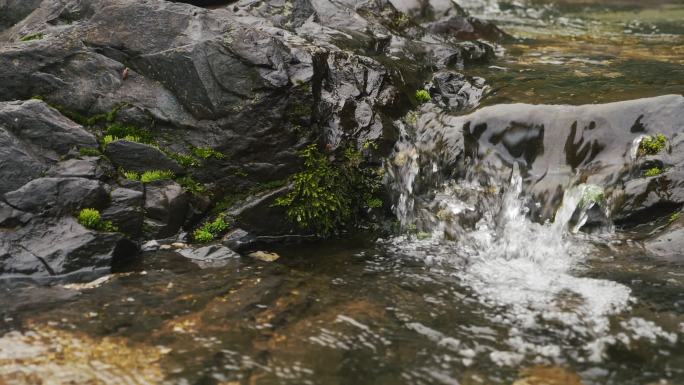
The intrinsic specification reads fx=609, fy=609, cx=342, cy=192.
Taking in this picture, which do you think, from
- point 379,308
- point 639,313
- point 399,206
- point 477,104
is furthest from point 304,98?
point 639,313

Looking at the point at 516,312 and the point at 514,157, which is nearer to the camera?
the point at 516,312

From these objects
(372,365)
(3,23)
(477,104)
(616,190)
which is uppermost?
(3,23)

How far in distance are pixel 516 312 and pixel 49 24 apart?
411 inches

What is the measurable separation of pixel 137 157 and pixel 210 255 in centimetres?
227

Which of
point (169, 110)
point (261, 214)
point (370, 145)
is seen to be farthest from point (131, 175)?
point (370, 145)

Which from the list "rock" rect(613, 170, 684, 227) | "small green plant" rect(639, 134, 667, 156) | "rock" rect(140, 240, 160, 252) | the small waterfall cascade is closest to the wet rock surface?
"rock" rect(140, 240, 160, 252)

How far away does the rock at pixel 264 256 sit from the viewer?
33.2 feet

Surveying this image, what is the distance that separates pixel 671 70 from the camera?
554 inches

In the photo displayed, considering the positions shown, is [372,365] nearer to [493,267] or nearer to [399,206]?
[493,267]

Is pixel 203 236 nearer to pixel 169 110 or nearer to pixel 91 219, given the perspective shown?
pixel 91 219

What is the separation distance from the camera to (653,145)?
1074cm

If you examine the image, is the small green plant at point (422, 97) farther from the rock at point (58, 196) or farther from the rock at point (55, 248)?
the rock at point (55, 248)

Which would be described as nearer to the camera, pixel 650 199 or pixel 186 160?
pixel 650 199

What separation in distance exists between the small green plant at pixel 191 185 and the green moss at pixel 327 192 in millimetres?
1376
